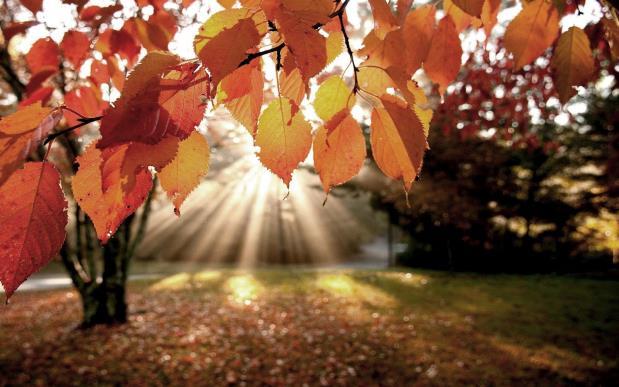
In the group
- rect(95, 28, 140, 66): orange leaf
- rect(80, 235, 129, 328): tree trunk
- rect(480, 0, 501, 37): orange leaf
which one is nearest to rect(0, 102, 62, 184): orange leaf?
rect(480, 0, 501, 37): orange leaf

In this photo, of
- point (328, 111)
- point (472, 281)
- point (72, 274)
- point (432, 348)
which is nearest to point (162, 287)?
point (72, 274)

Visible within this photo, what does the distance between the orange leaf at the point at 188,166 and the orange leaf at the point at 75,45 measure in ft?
4.31

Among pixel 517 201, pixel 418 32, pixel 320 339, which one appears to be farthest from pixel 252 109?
pixel 517 201

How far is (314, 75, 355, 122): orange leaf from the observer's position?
0.83 m

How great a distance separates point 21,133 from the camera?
0.55 metres

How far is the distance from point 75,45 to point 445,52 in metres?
1.44

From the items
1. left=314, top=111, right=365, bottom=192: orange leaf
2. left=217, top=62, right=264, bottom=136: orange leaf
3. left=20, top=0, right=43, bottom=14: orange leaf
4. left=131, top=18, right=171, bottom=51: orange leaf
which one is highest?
left=131, top=18, right=171, bottom=51: orange leaf

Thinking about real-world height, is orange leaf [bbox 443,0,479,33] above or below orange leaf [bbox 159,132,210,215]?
above

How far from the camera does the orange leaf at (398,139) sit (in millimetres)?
682

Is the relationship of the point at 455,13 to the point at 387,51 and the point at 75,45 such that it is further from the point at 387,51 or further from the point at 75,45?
the point at 75,45

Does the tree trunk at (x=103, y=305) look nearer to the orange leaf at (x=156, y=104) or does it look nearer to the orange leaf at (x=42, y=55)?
the orange leaf at (x=42, y=55)

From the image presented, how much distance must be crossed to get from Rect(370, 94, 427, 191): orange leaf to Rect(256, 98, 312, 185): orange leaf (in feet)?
0.44

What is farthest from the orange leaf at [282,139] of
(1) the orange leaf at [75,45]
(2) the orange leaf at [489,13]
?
(1) the orange leaf at [75,45]

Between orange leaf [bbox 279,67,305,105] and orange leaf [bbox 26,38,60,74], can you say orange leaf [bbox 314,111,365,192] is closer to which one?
orange leaf [bbox 279,67,305,105]
